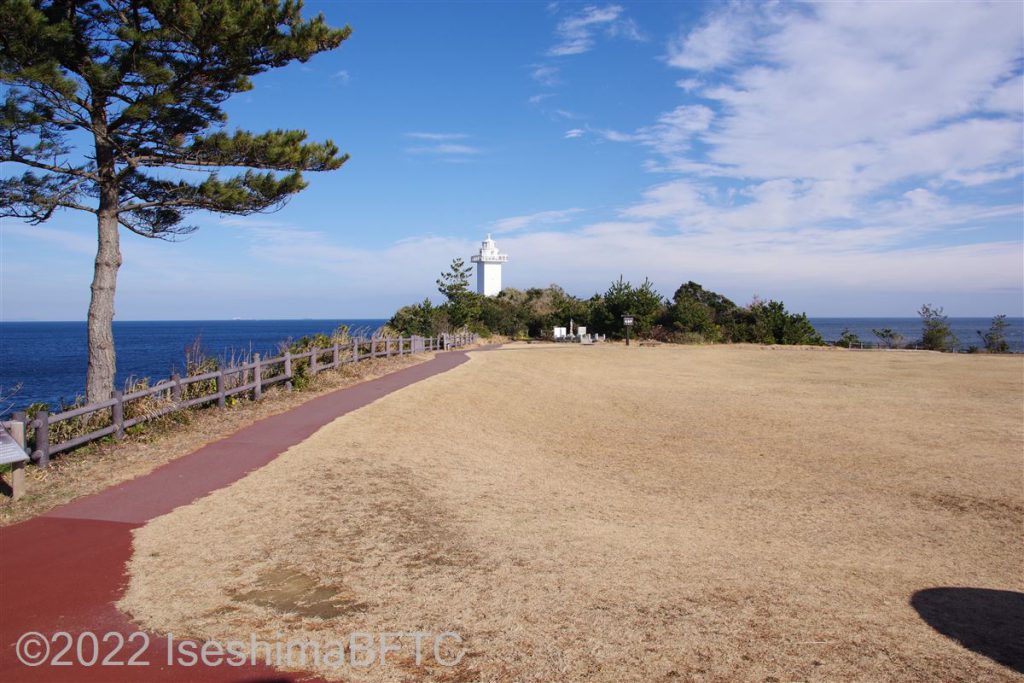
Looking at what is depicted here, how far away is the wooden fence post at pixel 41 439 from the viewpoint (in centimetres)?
887

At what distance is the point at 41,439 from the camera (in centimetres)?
894

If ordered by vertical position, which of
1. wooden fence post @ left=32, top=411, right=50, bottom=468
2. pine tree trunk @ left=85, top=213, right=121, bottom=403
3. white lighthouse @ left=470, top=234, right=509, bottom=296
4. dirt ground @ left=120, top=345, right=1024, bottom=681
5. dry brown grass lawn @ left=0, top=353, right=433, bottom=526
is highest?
white lighthouse @ left=470, top=234, right=509, bottom=296

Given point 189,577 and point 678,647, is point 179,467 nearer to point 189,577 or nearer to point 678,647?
point 189,577

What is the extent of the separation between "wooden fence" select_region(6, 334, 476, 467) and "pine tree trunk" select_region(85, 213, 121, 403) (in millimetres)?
1035

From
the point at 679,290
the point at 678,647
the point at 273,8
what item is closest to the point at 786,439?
the point at 678,647

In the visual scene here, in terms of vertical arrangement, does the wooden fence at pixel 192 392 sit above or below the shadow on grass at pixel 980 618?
above

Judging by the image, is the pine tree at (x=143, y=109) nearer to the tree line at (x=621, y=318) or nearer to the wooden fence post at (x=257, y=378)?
the wooden fence post at (x=257, y=378)

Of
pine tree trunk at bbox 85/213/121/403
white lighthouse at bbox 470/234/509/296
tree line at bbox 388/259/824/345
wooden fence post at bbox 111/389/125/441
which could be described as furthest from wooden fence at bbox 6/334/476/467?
white lighthouse at bbox 470/234/509/296

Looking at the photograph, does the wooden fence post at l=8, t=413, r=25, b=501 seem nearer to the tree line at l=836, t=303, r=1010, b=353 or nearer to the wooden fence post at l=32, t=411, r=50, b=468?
the wooden fence post at l=32, t=411, r=50, b=468

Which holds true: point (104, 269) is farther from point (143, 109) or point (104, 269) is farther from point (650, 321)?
point (650, 321)

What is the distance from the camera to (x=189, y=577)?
595 centimetres

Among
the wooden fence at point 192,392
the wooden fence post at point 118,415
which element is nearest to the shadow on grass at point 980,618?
the wooden fence at point 192,392

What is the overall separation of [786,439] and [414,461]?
321 inches

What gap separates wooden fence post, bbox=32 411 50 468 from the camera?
8.87 metres
